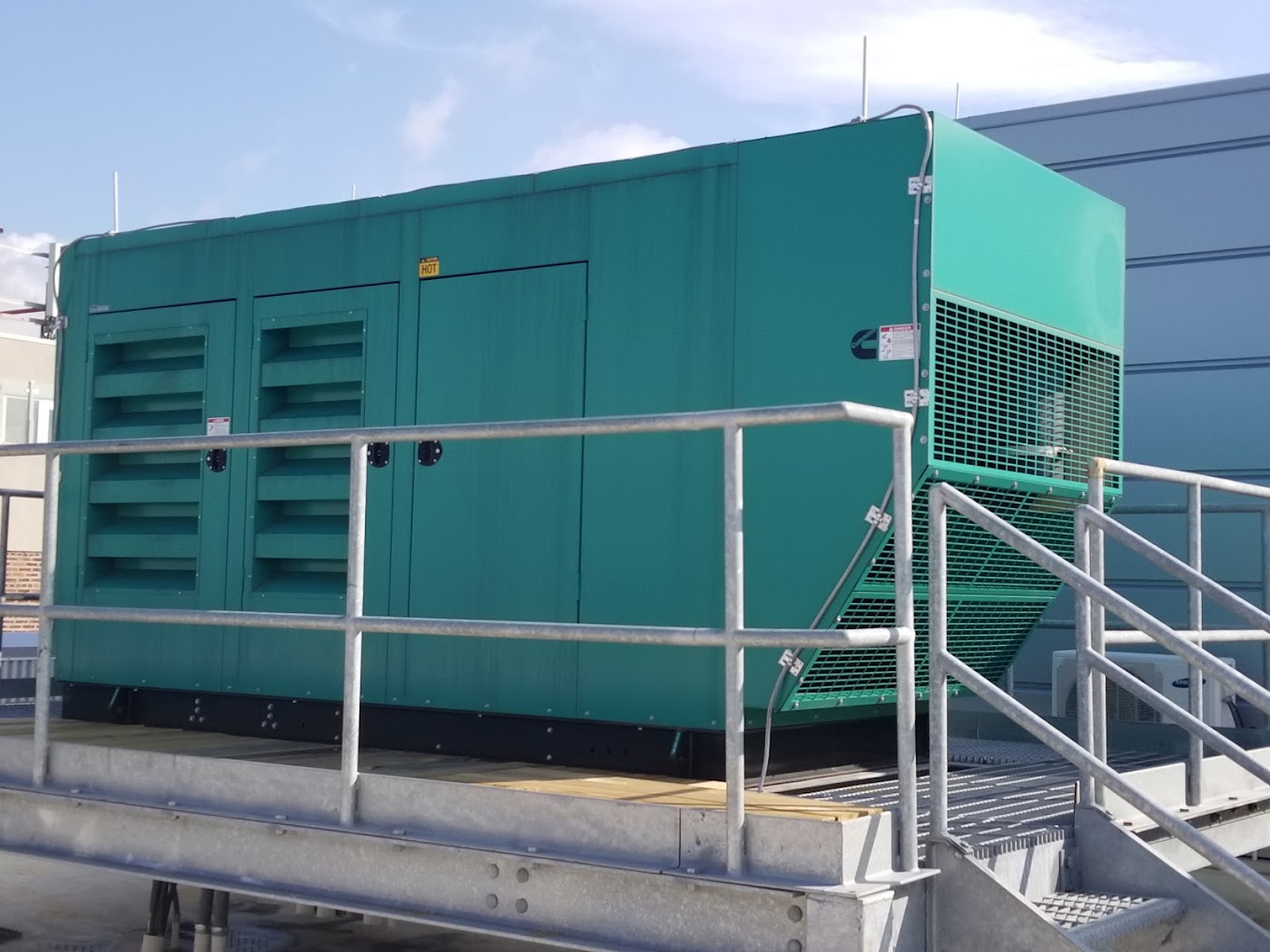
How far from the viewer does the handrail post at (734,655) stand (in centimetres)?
337

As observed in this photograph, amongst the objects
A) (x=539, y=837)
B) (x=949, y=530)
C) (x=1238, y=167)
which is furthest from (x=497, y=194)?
(x=1238, y=167)

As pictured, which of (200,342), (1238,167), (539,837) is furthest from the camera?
(1238,167)

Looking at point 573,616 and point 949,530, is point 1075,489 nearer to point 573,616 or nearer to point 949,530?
point 949,530

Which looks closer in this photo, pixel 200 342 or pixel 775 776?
pixel 775 776

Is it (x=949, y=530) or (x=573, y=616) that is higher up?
(x=949, y=530)

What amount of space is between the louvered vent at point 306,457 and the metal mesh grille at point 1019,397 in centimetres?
228

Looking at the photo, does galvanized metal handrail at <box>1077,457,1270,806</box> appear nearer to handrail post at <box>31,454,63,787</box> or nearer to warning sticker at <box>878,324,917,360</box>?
warning sticker at <box>878,324,917,360</box>

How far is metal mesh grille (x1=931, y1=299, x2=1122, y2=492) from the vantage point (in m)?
4.53

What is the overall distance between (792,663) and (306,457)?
2273 mm

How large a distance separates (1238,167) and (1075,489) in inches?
172

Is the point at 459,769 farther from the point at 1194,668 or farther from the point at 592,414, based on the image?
the point at 1194,668

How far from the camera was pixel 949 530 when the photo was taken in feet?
15.5

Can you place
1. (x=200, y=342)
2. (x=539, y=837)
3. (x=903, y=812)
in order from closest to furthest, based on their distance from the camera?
1. (x=903, y=812)
2. (x=539, y=837)
3. (x=200, y=342)

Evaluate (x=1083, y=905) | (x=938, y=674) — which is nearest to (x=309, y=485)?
(x=938, y=674)
